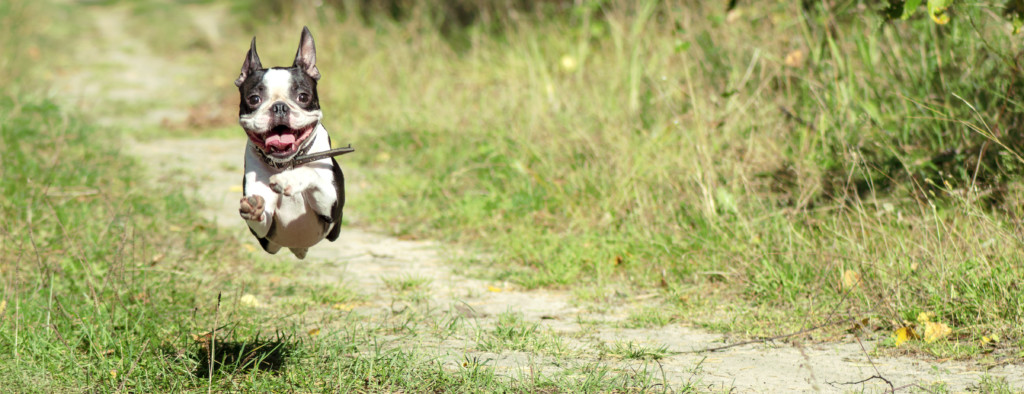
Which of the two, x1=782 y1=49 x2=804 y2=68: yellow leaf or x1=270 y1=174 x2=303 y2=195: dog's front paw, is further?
x1=782 y1=49 x2=804 y2=68: yellow leaf

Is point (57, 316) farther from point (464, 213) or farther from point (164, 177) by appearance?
point (164, 177)

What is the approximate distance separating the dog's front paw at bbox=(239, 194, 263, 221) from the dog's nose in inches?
7.7

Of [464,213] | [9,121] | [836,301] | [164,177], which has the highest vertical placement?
[9,121]

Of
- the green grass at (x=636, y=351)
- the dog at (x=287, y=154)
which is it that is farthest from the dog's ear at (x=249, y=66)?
the green grass at (x=636, y=351)

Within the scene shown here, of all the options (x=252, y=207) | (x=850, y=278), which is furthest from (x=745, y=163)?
(x=252, y=207)

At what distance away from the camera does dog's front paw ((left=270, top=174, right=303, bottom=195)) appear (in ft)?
7.29

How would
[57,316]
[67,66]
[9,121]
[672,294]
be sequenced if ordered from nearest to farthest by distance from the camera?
[57,316] < [672,294] < [9,121] < [67,66]

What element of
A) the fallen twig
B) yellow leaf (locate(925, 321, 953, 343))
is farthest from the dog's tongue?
yellow leaf (locate(925, 321, 953, 343))

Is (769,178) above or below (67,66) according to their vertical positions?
below

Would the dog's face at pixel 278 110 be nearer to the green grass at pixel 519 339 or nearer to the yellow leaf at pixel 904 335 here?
the green grass at pixel 519 339

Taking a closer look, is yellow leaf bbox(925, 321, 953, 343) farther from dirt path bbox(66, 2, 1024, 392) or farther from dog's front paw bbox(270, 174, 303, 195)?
dog's front paw bbox(270, 174, 303, 195)

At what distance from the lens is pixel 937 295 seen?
4.01 m

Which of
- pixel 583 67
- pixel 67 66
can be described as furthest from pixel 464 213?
pixel 67 66

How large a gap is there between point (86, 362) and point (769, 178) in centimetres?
368
